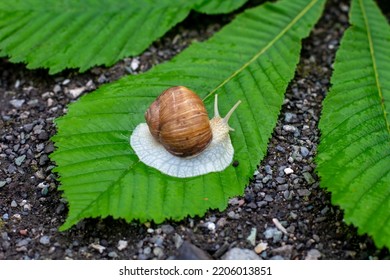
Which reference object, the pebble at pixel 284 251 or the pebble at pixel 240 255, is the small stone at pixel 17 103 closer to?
the pebble at pixel 240 255

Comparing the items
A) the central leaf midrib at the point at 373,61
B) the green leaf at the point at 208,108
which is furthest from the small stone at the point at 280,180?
the central leaf midrib at the point at 373,61

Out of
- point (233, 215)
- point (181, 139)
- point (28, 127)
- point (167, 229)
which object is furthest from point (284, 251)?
point (28, 127)

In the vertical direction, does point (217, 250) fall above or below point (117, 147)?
below

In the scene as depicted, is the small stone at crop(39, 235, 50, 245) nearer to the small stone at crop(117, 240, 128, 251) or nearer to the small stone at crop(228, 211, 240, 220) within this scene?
the small stone at crop(117, 240, 128, 251)

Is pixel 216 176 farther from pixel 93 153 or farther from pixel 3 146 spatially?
pixel 3 146

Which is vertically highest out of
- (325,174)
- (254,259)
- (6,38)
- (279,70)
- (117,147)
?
(6,38)

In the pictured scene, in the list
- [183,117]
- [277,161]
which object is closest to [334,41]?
[277,161]
